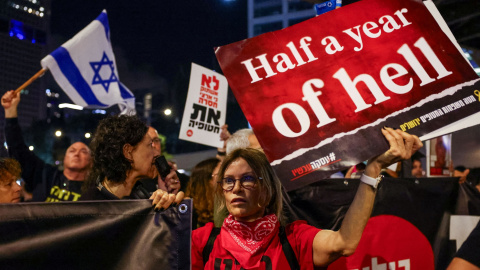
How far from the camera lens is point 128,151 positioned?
2.67 meters

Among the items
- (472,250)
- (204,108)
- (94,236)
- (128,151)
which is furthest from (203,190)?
(204,108)

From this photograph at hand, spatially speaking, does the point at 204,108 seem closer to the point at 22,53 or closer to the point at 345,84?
the point at 345,84

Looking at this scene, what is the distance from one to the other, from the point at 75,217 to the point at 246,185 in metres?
0.94

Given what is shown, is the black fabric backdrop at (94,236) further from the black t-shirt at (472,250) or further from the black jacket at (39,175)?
the black jacket at (39,175)

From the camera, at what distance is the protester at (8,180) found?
2660 millimetres

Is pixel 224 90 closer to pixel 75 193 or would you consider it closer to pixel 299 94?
pixel 75 193

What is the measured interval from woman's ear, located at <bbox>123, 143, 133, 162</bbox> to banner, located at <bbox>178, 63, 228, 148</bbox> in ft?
10.9

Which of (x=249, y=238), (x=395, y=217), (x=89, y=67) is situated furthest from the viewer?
(x=89, y=67)

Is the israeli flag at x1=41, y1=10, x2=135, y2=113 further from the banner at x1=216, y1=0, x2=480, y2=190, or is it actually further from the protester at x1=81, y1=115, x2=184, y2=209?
the banner at x1=216, y1=0, x2=480, y2=190

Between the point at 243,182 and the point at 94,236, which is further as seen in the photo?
the point at 243,182

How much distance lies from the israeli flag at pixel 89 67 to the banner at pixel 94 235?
3.80 metres

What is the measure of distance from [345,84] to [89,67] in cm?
417

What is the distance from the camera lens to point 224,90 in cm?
668

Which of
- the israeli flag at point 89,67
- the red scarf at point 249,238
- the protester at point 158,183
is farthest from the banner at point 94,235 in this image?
the israeli flag at point 89,67
